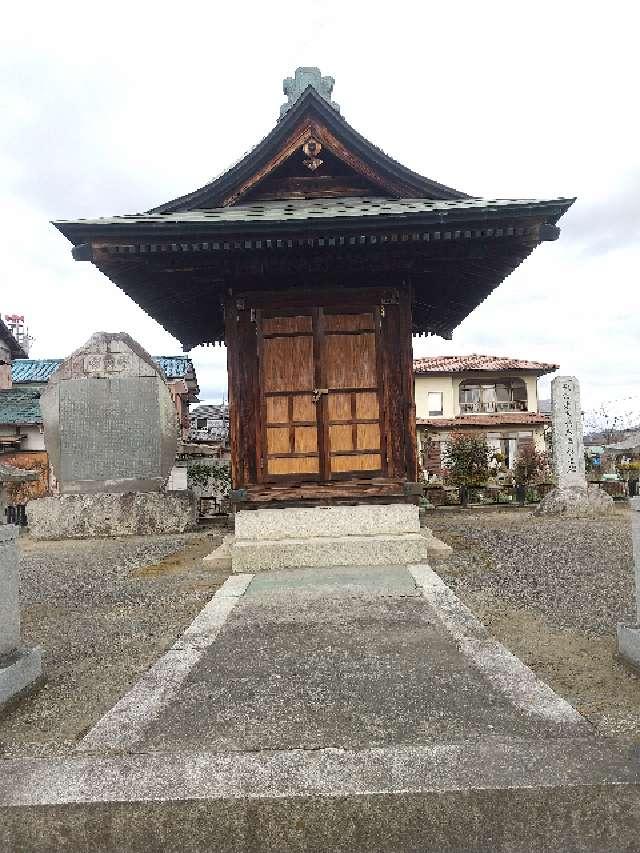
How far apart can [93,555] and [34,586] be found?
233 centimetres

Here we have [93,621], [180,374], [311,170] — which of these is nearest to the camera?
[93,621]

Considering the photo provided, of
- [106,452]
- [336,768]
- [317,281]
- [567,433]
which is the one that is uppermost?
[317,281]

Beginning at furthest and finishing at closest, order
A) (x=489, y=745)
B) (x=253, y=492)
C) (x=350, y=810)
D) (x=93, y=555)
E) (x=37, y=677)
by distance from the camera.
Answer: (x=93, y=555)
(x=253, y=492)
(x=37, y=677)
(x=489, y=745)
(x=350, y=810)

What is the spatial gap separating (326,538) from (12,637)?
4.09m

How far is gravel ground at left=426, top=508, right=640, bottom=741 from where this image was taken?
10.3 feet

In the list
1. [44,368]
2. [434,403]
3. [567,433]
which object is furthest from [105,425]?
[434,403]

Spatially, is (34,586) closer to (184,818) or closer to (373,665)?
(373,665)

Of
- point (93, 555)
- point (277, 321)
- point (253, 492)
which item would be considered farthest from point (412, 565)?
point (93, 555)

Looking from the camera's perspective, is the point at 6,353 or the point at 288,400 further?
the point at 6,353

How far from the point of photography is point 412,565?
6.69 metres

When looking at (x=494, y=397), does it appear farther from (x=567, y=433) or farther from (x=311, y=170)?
(x=311, y=170)

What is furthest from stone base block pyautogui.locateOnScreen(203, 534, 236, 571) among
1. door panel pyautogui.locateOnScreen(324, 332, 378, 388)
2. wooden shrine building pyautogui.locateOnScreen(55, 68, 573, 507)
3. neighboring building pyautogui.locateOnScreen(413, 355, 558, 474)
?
neighboring building pyautogui.locateOnScreen(413, 355, 558, 474)

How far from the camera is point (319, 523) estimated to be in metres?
7.21

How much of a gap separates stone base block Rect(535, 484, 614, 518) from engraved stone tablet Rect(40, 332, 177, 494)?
29.7ft
